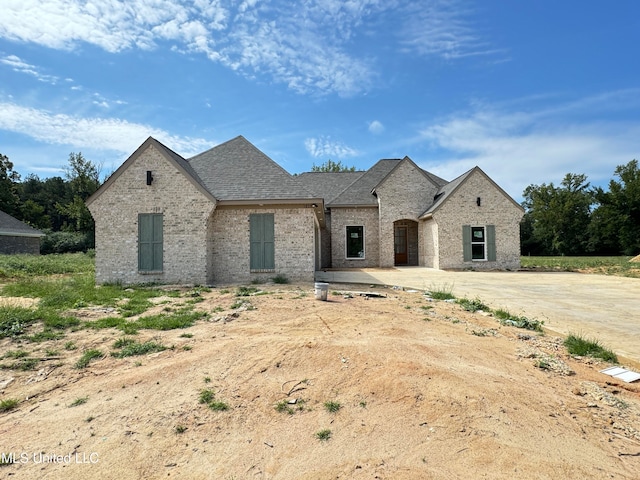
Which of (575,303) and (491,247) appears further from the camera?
(491,247)

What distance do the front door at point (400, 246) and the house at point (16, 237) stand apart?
104ft

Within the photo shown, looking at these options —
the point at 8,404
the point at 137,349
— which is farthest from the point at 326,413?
the point at 8,404

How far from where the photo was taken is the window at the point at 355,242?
69.9ft

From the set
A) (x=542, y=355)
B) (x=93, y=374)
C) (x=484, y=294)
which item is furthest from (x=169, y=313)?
(x=484, y=294)

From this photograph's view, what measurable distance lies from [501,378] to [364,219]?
17.5 meters

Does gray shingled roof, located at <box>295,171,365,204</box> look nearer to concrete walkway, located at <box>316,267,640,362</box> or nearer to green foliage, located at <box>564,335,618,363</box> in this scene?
concrete walkway, located at <box>316,267,640,362</box>

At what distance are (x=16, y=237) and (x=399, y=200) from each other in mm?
32997

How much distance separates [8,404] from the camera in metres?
3.63

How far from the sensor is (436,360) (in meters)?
4.38

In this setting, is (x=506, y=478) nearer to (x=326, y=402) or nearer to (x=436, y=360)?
(x=326, y=402)

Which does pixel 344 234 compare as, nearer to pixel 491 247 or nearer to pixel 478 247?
pixel 478 247

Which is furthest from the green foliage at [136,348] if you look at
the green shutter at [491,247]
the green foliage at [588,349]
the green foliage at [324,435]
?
the green shutter at [491,247]

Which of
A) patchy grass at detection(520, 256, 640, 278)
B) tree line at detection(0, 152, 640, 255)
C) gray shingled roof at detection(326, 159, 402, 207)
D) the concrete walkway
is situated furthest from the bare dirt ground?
tree line at detection(0, 152, 640, 255)

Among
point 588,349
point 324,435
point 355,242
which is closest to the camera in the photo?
point 324,435
